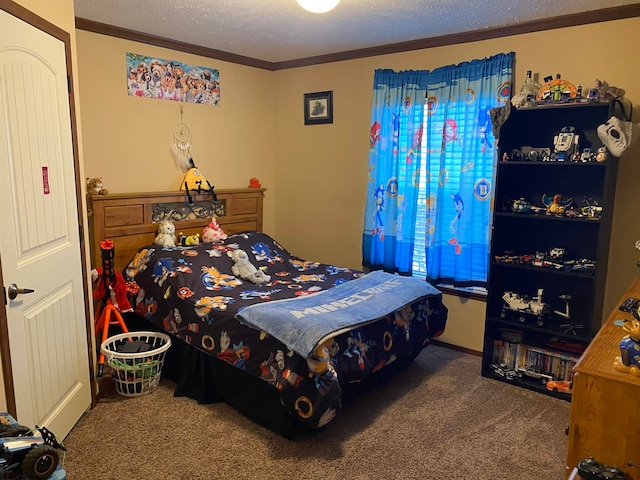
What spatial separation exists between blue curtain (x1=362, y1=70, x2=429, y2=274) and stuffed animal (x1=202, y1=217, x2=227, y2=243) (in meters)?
1.21

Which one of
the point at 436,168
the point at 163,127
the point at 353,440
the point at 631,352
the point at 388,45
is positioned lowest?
the point at 353,440

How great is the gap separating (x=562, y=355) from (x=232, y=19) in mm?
3020

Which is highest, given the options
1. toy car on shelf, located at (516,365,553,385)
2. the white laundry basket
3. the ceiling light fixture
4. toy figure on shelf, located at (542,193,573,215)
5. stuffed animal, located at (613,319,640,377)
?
the ceiling light fixture

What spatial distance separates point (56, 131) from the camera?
2432mm

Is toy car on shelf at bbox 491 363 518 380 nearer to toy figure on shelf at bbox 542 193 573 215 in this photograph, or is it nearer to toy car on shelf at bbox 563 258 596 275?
toy car on shelf at bbox 563 258 596 275

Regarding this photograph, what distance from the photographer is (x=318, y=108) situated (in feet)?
14.4

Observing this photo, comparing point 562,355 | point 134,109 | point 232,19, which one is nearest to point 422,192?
point 562,355

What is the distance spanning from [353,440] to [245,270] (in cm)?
148

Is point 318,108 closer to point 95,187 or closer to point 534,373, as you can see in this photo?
point 95,187

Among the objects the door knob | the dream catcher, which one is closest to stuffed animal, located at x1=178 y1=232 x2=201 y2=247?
the dream catcher

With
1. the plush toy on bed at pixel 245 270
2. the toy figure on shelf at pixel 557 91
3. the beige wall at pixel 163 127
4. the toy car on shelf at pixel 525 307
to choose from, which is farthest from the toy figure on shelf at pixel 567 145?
the beige wall at pixel 163 127

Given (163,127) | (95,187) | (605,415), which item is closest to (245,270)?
(95,187)

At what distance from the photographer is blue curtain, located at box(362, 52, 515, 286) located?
350 centimetres

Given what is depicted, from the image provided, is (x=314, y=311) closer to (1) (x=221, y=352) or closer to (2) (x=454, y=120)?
(1) (x=221, y=352)
